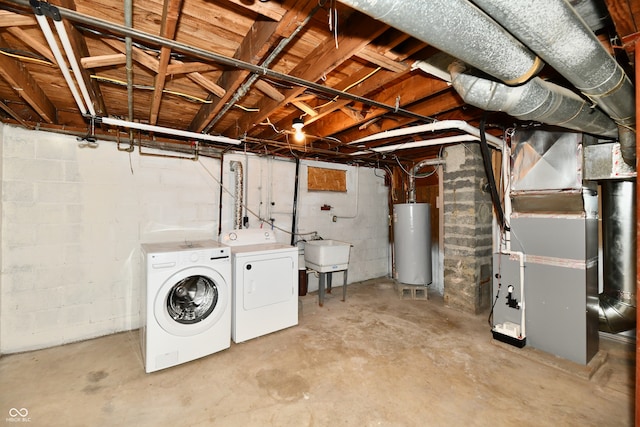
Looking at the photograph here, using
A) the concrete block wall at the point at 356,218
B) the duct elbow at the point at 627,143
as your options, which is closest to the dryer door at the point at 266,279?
the concrete block wall at the point at 356,218

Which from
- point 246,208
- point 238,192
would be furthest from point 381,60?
point 246,208

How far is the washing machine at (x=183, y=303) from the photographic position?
2.27m

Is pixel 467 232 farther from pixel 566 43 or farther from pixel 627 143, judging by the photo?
pixel 566 43

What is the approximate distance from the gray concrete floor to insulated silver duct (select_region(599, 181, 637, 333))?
1.13 feet

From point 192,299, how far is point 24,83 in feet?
6.82

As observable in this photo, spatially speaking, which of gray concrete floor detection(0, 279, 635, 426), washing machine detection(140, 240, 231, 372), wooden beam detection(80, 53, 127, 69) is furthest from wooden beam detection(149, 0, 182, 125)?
gray concrete floor detection(0, 279, 635, 426)

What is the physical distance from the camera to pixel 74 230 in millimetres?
2775

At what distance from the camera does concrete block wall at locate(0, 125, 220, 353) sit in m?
2.53

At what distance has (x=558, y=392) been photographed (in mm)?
2049

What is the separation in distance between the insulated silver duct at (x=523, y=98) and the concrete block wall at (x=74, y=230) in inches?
122

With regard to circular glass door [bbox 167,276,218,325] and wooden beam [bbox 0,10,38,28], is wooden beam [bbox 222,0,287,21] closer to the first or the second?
wooden beam [bbox 0,10,38,28]

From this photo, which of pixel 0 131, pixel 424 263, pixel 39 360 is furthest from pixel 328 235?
pixel 0 131

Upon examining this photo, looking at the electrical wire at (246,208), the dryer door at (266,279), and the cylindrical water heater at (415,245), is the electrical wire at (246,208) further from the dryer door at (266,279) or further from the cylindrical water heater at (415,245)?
the cylindrical water heater at (415,245)

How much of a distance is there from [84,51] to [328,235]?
3.65 metres
